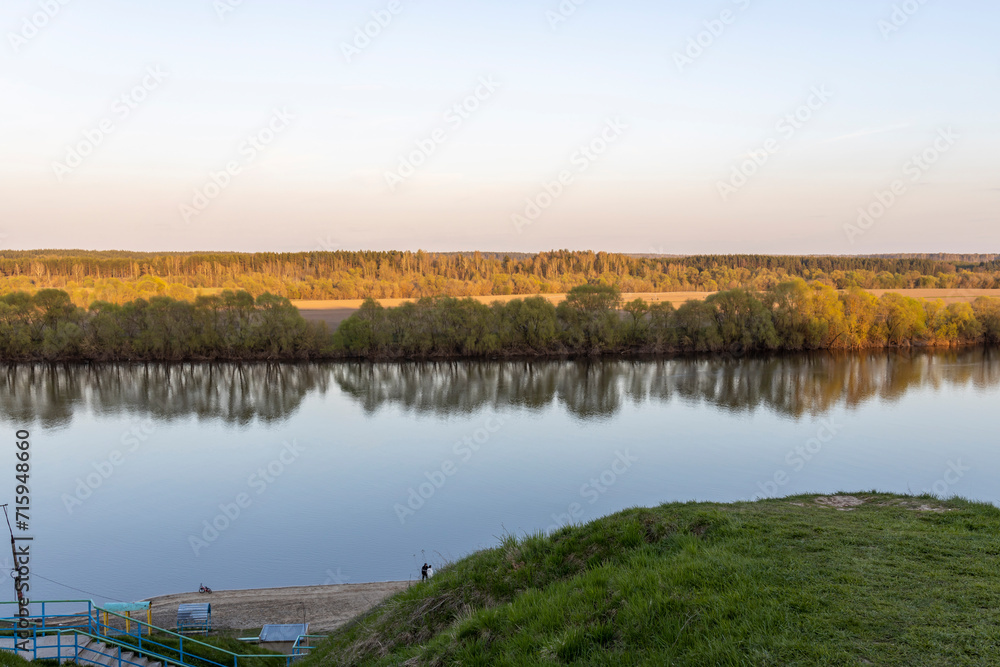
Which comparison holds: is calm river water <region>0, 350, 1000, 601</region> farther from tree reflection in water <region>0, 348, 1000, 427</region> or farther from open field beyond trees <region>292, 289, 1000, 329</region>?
open field beyond trees <region>292, 289, 1000, 329</region>

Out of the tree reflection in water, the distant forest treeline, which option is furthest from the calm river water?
the distant forest treeline

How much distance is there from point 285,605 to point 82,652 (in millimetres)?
3489

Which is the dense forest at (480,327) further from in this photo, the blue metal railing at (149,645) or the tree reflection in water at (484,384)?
the blue metal railing at (149,645)

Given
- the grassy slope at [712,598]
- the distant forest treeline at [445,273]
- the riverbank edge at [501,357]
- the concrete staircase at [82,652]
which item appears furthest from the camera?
the distant forest treeline at [445,273]

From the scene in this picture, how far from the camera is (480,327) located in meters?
54.4

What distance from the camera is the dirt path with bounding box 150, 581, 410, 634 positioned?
435 inches

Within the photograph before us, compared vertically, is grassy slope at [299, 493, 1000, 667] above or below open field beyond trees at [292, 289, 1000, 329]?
below

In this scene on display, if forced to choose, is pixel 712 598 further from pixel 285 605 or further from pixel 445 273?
pixel 445 273

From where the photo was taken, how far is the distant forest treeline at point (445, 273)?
3919 inches

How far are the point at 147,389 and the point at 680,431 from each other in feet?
106

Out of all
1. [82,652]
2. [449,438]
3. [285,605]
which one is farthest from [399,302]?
[82,652]

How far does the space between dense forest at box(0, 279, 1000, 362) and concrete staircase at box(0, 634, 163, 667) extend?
1742 inches

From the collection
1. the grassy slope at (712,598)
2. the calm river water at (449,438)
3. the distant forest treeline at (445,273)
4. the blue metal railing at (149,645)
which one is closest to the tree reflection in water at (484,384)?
the calm river water at (449,438)

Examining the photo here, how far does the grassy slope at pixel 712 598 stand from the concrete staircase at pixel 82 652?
313 centimetres
